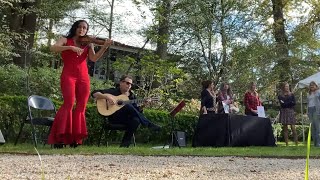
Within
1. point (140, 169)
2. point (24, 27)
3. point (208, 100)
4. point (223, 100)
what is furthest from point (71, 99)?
point (24, 27)

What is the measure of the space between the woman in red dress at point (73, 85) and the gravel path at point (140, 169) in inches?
50.6

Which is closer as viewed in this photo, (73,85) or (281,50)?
(73,85)

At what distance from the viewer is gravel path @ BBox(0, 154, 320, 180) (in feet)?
12.5

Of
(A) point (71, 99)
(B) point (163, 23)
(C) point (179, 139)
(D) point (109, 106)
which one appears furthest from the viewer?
(B) point (163, 23)

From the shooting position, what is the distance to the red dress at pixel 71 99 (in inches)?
256

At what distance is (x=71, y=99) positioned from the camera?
21.4 ft

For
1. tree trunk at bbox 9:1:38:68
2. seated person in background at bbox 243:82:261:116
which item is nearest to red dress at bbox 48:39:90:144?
seated person in background at bbox 243:82:261:116

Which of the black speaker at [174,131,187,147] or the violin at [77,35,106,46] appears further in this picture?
the black speaker at [174,131,187,147]

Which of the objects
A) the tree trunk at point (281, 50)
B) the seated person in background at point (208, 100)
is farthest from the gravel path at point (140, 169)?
the tree trunk at point (281, 50)

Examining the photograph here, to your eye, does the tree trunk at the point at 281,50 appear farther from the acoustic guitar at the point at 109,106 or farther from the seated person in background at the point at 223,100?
the acoustic guitar at the point at 109,106

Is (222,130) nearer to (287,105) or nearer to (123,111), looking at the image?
(123,111)

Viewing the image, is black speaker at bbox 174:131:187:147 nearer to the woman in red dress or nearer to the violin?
the woman in red dress

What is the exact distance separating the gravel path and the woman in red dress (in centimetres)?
129

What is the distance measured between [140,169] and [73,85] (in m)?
2.57
